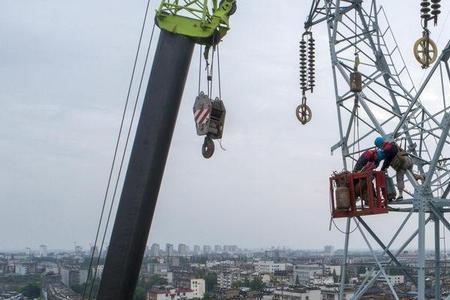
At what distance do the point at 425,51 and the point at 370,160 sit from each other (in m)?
2.91

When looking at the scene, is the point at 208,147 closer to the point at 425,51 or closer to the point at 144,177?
the point at 144,177

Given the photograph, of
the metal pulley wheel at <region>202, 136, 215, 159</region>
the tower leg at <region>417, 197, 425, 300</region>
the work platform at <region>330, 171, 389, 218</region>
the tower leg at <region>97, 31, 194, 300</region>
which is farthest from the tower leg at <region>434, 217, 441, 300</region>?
the tower leg at <region>97, 31, 194, 300</region>

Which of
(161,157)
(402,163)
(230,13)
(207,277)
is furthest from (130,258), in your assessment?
(207,277)

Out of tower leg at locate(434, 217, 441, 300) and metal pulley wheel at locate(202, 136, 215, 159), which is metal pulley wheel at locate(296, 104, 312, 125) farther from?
metal pulley wheel at locate(202, 136, 215, 159)

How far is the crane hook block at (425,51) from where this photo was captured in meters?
13.4

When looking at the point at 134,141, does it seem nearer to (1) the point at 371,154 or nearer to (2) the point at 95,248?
(2) the point at 95,248

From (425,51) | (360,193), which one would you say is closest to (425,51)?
(425,51)

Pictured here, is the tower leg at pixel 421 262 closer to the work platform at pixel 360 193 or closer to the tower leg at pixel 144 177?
the work platform at pixel 360 193

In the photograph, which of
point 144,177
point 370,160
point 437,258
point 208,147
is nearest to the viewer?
point 144,177

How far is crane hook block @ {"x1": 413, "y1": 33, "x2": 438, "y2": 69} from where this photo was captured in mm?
→ 13422

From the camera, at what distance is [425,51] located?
13.5 meters

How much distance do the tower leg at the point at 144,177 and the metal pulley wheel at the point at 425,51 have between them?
27.2ft

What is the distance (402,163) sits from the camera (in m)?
13.6

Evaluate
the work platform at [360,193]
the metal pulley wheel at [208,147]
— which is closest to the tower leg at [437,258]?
the work platform at [360,193]
